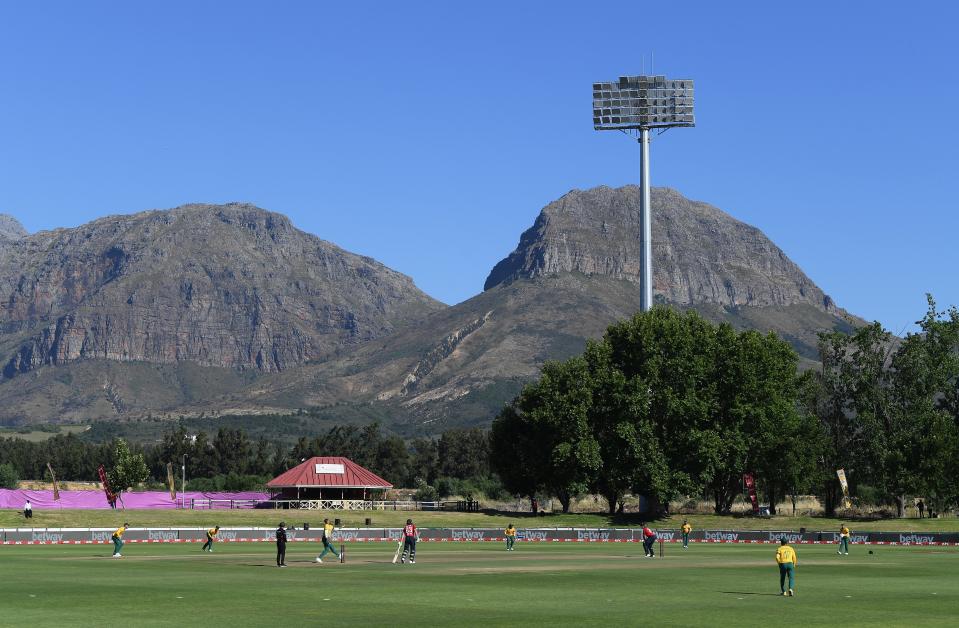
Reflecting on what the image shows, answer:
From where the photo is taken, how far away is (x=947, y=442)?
112688 millimetres

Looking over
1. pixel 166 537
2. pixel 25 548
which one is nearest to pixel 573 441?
pixel 166 537

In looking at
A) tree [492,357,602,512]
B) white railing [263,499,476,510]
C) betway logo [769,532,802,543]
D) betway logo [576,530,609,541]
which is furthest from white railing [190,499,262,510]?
betway logo [769,532,802,543]

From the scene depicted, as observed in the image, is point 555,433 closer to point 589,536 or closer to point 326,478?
point 589,536

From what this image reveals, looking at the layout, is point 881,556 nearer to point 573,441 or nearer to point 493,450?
point 573,441

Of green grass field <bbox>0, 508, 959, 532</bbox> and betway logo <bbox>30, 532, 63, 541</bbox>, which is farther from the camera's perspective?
green grass field <bbox>0, 508, 959, 532</bbox>

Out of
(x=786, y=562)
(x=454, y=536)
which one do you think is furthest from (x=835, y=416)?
(x=786, y=562)

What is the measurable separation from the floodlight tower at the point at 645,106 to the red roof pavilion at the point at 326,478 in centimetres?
3711

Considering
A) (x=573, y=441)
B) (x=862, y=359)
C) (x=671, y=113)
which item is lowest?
(x=573, y=441)

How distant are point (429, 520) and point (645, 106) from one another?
48.2m

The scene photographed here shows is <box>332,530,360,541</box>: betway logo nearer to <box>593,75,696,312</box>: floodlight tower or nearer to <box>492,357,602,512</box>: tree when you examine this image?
<box>492,357,602,512</box>: tree

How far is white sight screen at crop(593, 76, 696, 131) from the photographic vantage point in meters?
130

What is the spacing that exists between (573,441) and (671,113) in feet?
123

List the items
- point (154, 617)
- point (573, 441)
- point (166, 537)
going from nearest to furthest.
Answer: point (154, 617) → point (166, 537) → point (573, 441)

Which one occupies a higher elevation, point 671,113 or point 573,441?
point 671,113
